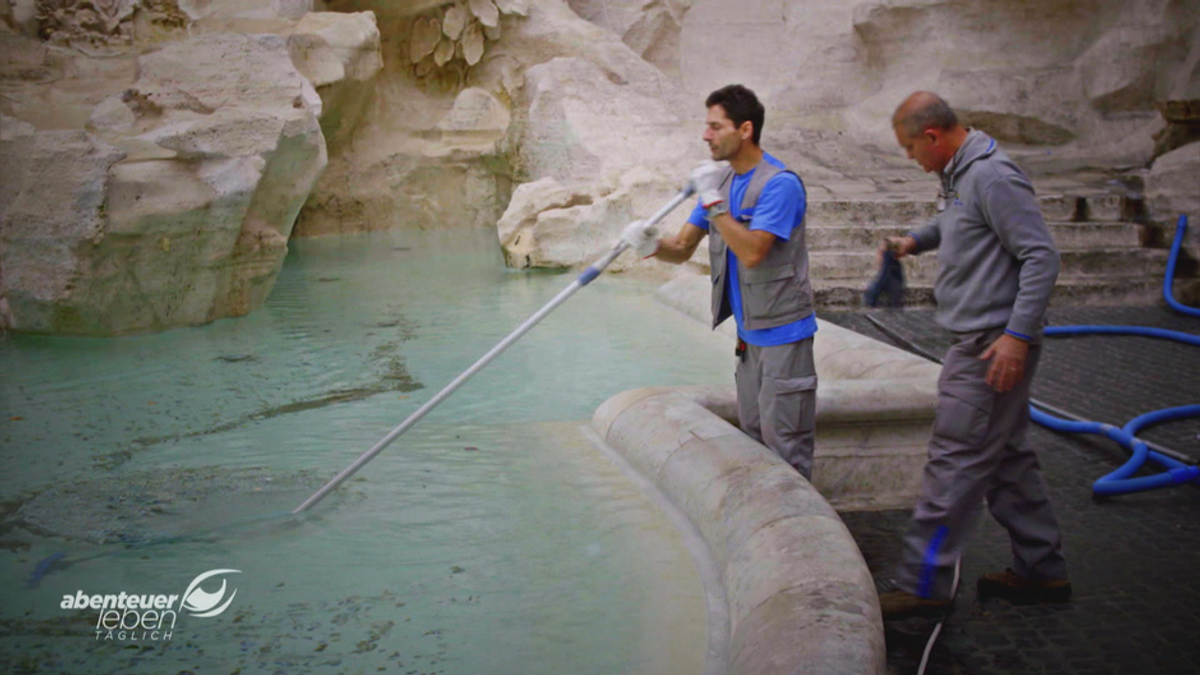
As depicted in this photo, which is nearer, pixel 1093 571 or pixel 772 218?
pixel 772 218

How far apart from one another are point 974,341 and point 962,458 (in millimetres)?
329

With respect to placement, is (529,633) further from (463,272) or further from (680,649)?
(463,272)

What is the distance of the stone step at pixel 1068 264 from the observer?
8859 millimetres

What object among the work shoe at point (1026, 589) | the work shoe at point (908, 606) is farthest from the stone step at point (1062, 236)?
the work shoe at point (908, 606)

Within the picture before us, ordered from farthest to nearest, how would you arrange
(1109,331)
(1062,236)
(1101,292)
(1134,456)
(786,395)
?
1. (1062,236)
2. (1101,292)
3. (1109,331)
4. (1134,456)
5. (786,395)

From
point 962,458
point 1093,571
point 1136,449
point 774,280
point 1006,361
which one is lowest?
A: point 1093,571

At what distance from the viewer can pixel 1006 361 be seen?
8.94 feet

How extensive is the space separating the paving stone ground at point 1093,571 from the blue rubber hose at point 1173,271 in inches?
108

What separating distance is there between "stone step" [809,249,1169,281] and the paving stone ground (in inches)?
130

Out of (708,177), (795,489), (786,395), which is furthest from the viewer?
(708,177)

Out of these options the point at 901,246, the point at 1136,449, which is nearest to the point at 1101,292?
the point at 1136,449

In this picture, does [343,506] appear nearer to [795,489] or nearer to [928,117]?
[795,489]

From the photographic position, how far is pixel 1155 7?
12414mm

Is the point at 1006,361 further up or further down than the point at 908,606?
further up
